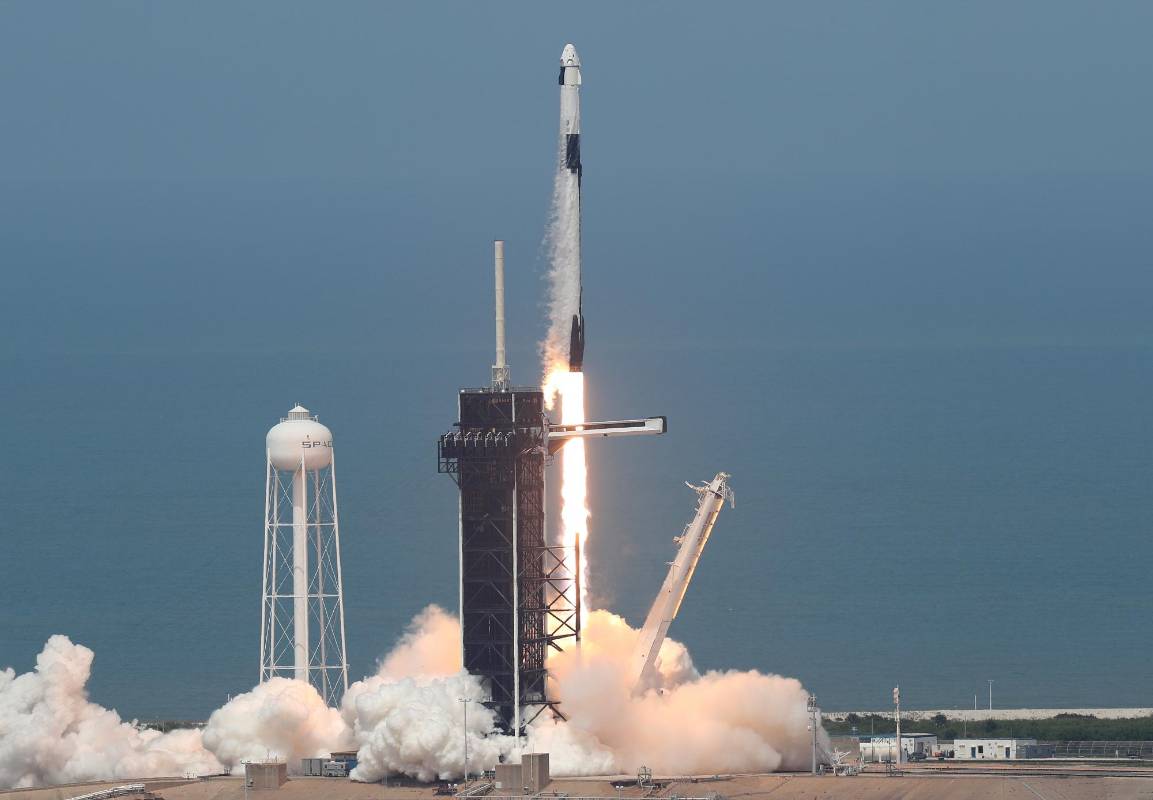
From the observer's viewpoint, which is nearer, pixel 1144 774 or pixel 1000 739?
pixel 1144 774

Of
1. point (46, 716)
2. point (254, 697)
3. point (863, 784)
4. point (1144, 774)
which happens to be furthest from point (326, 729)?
point (1144, 774)

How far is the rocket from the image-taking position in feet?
273

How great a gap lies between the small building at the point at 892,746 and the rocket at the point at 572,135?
49.8ft

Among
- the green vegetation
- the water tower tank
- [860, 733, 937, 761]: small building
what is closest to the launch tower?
the water tower tank

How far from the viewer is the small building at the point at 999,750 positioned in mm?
92188

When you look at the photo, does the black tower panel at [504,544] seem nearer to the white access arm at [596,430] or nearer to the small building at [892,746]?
the white access arm at [596,430]

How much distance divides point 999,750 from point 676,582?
15.2m

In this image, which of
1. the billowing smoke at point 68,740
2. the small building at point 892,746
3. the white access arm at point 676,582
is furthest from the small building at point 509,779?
the small building at point 892,746

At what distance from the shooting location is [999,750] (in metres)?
92.7

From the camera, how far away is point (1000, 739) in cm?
9575

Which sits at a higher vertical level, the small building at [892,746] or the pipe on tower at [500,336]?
the pipe on tower at [500,336]

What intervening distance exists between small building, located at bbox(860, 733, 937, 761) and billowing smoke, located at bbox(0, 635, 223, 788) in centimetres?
1975

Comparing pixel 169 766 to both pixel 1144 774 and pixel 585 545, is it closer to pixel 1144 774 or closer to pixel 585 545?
pixel 585 545

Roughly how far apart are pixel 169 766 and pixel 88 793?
459 cm
